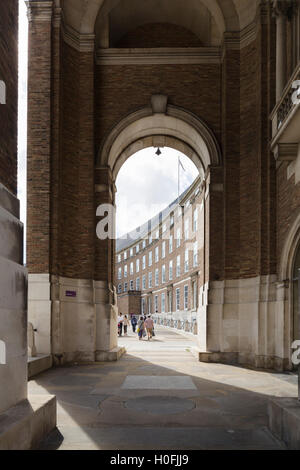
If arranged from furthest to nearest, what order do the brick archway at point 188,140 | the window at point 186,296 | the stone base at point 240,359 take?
1. the window at point 186,296
2. the brick archway at point 188,140
3. the stone base at point 240,359

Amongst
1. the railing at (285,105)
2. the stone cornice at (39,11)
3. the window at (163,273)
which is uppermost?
the stone cornice at (39,11)

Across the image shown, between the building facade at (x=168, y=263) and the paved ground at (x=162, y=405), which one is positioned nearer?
the paved ground at (x=162, y=405)

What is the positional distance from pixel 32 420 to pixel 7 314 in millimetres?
1201

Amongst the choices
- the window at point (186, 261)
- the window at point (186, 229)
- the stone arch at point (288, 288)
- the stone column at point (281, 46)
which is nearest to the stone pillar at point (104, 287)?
the stone arch at point (288, 288)

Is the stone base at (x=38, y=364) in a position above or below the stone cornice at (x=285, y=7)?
below

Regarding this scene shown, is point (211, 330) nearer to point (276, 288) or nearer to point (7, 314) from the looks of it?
point (276, 288)

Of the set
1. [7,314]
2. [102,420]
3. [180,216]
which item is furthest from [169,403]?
[180,216]

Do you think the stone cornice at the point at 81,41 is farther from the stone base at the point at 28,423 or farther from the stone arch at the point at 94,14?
the stone base at the point at 28,423

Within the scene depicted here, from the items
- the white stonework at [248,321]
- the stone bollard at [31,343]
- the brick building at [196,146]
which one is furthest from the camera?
the brick building at [196,146]

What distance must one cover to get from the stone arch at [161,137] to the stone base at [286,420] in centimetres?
954

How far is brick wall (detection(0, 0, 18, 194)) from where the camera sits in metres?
5.54

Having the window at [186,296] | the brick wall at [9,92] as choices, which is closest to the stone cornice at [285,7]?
the brick wall at [9,92]

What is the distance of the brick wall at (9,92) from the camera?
5.54 meters

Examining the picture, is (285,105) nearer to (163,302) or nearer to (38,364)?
(38,364)
